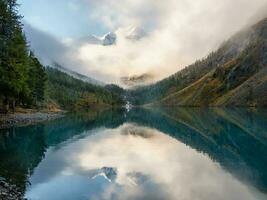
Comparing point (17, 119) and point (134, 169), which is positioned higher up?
point (17, 119)

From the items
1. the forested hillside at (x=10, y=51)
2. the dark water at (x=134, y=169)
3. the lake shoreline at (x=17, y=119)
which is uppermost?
the forested hillside at (x=10, y=51)

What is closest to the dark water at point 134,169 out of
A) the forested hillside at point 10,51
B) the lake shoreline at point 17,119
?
the forested hillside at point 10,51

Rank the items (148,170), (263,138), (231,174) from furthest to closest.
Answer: (263,138) → (148,170) → (231,174)

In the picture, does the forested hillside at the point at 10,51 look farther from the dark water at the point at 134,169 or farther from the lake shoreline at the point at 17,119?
the dark water at the point at 134,169

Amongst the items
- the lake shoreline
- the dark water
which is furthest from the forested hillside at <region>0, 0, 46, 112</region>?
the dark water

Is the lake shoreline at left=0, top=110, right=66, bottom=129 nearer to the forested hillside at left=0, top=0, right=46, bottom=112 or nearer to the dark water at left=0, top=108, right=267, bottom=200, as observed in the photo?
the forested hillside at left=0, top=0, right=46, bottom=112

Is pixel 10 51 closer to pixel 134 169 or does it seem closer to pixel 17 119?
pixel 17 119

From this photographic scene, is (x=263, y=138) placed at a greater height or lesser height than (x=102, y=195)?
greater

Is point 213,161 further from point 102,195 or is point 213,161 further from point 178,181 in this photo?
point 102,195

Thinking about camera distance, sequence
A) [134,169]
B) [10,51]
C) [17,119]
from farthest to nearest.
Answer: [17,119]
[10,51]
[134,169]

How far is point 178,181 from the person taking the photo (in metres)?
37.3

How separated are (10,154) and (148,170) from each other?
16.8m

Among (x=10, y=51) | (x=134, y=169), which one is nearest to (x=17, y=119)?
(x=10, y=51)

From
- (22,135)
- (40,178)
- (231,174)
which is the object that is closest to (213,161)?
(231,174)
